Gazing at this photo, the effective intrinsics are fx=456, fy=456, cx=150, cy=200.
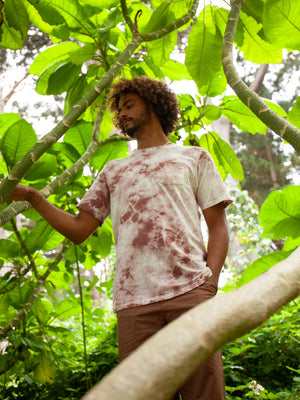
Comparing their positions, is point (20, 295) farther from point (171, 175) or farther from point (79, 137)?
point (171, 175)

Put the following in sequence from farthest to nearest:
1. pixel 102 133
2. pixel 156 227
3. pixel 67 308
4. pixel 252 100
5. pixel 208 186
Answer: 1. pixel 67 308
2. pixel 102 133
3. pixel 208 186
4. pixel 156 227
5. pixel 252 100

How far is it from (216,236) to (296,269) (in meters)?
1.01

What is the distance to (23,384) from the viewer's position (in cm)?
285

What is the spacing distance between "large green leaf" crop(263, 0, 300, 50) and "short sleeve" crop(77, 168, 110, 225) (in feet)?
2.45

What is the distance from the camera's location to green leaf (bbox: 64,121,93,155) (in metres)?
2.20

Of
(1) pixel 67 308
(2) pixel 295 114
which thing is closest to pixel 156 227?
(2) pixel 295 114

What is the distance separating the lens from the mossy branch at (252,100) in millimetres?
1125

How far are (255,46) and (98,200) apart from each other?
38.8 inches

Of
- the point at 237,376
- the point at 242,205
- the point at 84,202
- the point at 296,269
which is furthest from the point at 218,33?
the point at 242,205

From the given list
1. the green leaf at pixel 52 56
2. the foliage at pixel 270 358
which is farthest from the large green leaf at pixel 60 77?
the foliage at pixel 270 358

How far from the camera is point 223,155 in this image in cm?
226

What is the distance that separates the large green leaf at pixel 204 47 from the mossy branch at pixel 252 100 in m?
0.35

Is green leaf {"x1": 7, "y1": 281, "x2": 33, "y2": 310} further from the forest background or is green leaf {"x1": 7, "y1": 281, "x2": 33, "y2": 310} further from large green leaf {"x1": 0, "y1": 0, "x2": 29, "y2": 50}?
large green leaf {"x1": 0, "y1": 0, "x2": 29, "y2": 50}

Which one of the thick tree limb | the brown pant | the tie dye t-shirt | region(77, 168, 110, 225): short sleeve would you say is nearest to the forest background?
region(77, 168, 110, 225): short sleeve
